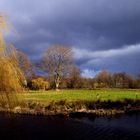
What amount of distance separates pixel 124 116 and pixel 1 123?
46.3 feet

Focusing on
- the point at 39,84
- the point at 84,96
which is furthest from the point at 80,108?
the point at 39,84

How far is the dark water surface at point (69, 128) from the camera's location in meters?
29.8

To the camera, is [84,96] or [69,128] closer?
[69,128]

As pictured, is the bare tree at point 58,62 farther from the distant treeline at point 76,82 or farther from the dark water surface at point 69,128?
the dark water surface at point 69,128

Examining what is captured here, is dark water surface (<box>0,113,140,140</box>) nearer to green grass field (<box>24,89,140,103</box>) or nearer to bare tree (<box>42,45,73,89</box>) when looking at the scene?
green grass field (<box>24,89,140,103</box>)

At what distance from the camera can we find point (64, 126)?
3541cm

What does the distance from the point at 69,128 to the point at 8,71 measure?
1342 centimetres

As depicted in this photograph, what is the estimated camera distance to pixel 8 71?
22.5 meters

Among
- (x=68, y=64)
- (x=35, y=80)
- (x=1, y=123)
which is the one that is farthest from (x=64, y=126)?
(x=68, y=64)

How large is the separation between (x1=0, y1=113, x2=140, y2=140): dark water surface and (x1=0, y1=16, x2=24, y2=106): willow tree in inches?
313

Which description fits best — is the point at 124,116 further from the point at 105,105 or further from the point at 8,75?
the point at 8,75

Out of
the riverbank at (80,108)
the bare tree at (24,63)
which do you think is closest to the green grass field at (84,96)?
the riverbank at (80,108)

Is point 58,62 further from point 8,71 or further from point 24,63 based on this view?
point 8,71

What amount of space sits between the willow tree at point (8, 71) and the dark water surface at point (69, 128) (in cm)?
796
